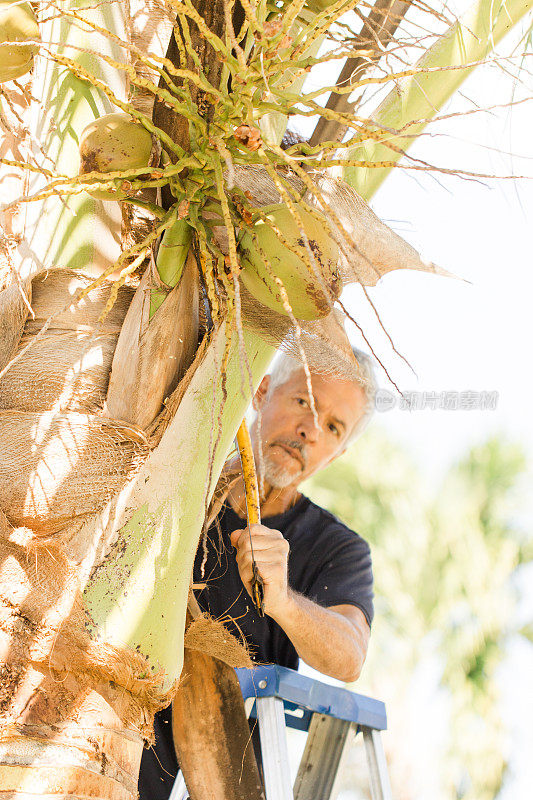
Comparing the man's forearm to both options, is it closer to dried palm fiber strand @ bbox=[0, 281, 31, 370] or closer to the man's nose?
the man's nose

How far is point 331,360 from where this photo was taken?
1.16 m

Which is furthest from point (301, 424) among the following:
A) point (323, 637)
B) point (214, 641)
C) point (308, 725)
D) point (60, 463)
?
point (60, 463)

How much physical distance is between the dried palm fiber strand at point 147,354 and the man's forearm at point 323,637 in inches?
25.5

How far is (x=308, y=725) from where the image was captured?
1.91 metres

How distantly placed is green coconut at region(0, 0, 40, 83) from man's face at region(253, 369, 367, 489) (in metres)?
1.53

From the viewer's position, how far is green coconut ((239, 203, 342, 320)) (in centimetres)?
91

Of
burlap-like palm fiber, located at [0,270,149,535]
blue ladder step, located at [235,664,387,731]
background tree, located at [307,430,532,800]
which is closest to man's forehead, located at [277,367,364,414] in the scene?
blue ladder step, located at [235,664,387,731]

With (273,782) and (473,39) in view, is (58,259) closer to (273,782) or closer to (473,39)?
(473,39)

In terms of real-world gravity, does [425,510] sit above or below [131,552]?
above

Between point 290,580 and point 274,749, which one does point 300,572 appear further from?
point 274,749

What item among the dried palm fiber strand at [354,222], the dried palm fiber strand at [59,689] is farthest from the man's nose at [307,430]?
the dried palm fiber strand at [59,689]

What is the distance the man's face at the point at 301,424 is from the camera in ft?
7.77

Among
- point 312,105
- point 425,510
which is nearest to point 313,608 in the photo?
point 312,105

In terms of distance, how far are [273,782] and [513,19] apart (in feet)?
4.86
